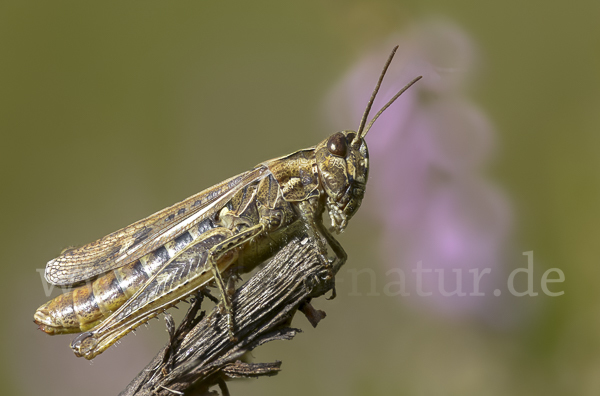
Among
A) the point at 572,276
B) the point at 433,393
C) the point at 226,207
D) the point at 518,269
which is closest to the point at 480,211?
the point at 518,269

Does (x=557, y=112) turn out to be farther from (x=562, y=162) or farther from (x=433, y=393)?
(x=433, y=393)

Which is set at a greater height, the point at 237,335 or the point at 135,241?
the point at 135,241

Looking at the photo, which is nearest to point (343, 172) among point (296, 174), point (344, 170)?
point (344, 170)

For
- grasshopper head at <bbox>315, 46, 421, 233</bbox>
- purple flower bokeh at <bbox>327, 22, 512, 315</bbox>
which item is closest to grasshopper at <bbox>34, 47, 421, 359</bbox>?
grasshopper head at <bbox>315, 46, 421, 233</bbox>

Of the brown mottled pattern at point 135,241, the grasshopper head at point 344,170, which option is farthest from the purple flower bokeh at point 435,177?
the brown mottled pattern at point 135,241

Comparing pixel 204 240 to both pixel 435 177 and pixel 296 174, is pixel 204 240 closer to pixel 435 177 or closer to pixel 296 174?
pixel 296 174

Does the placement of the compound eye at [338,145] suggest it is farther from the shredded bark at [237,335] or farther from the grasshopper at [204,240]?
the shredded bark at [237,335]

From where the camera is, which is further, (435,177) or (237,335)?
(435,177)

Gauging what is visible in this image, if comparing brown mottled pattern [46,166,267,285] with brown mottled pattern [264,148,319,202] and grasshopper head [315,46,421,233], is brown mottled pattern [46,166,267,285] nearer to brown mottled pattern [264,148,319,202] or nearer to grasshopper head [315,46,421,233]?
brown mottled pattern [264,148,319,202]
